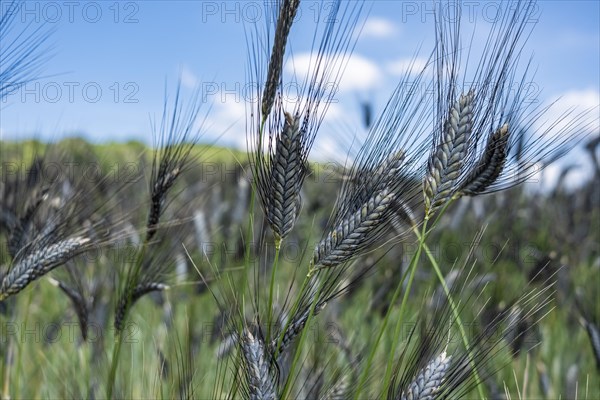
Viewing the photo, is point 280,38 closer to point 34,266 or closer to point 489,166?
point 489,166

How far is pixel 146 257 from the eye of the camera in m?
1.61

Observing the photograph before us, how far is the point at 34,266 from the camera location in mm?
1358

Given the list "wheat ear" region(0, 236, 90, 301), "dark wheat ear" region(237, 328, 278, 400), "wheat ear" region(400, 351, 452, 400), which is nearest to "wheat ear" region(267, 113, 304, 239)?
"dark wheat ear" region(237, 328, 278, 400)

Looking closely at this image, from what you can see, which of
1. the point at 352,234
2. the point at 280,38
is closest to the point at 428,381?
the point at 352,234

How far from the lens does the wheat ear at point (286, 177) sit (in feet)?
3.41

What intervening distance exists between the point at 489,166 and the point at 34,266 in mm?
912

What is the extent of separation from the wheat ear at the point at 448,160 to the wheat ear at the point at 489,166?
3.1 inches

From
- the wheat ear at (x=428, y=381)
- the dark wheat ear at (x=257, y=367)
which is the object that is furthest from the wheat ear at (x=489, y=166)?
the dark wheat ear at (x=257, y=367)

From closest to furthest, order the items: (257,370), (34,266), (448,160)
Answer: (257,370) → (448,160) → (34,266)

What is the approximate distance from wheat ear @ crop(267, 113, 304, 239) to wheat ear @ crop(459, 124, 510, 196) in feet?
1.05

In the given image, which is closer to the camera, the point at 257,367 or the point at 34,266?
the point at 257,367

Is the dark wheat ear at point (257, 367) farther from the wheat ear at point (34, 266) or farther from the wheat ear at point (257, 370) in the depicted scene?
the wheat ear at point (34, 266)

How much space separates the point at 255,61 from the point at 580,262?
3.17 m

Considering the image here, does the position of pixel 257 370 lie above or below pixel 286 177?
below
